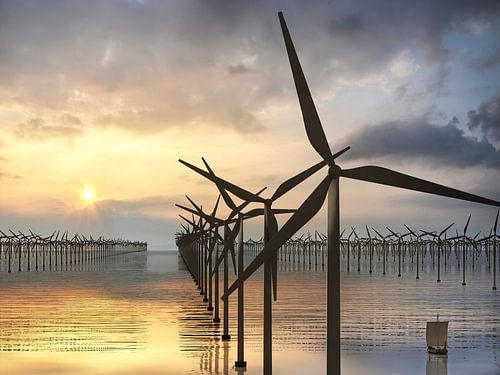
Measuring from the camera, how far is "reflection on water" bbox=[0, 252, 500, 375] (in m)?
25.1

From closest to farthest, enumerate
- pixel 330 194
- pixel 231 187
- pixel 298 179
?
pixel 330 194
pixel 298 179
pixel 231 187

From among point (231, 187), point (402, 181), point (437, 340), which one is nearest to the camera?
point (402, 181)

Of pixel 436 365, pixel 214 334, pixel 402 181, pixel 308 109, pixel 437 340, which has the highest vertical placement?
pixel 308 109

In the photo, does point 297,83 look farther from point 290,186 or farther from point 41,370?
Result: point 41,370

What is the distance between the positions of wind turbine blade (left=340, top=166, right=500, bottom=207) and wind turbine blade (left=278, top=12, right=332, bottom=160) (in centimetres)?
58

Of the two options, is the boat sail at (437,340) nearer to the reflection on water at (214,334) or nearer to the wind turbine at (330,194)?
the reflection on water at (214,334)

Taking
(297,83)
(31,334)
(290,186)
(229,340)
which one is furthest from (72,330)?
(297,83)

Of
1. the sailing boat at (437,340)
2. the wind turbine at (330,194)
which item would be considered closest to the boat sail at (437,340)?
the sailing boat at (437,340)

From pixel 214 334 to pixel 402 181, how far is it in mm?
21427

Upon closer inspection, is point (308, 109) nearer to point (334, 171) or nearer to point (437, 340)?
point (334, 171)

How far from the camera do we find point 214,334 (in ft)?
107

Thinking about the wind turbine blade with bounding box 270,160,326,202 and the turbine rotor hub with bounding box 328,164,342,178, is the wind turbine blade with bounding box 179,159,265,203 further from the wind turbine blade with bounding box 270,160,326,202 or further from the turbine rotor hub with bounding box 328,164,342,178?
the turbine rotor hub with bounding box 328,164,342,178

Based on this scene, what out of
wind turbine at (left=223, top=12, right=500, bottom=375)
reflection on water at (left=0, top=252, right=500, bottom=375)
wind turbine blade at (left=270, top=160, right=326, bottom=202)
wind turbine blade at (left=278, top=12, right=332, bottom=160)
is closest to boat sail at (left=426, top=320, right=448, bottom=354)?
reflection on water at (left=0, top=252, right=500, bottom=375)

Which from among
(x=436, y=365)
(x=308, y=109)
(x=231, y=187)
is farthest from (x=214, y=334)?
(x=308, y=109)
